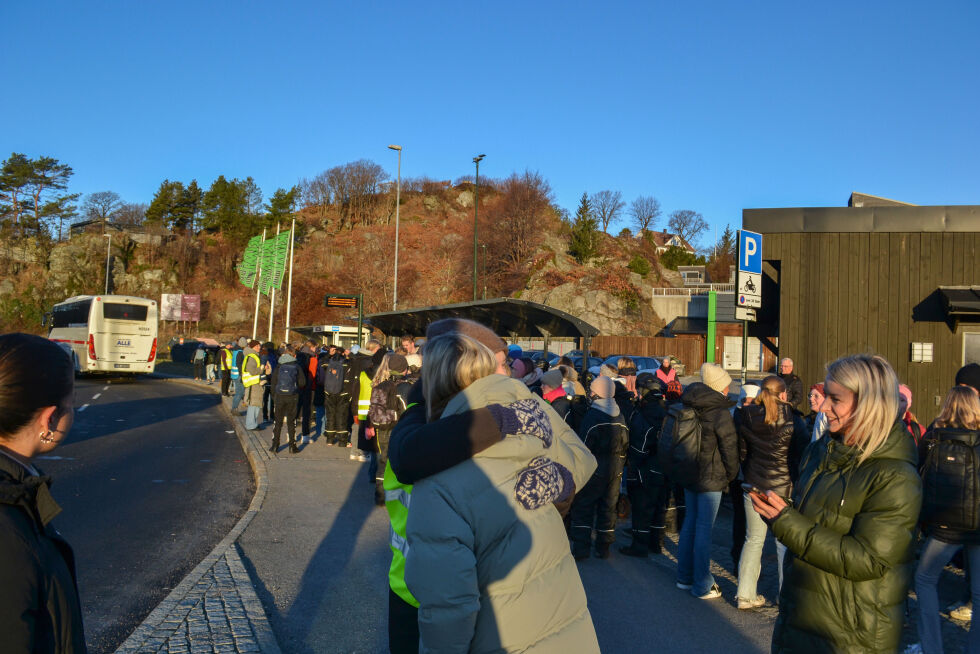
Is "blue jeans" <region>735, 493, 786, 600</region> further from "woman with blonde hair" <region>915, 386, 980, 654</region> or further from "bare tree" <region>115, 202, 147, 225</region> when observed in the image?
"bare tree" <region>115, 202, 147, 225</region>

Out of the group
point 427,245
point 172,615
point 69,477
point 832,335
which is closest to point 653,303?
point 427,245

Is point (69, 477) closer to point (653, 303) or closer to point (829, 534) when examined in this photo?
point (829, 534)

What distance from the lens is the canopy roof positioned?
13336 mm

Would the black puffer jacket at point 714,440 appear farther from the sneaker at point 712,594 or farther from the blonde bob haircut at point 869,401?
the blonde bob haircut at point 869,401

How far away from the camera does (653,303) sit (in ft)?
174

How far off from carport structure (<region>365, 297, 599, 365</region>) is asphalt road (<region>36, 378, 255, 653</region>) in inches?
191

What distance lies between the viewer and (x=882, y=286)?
12.7 meters

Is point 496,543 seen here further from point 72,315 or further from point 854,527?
point 72,315

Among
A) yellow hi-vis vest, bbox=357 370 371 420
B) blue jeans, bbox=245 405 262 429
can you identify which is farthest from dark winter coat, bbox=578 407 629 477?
blue jeans, bbox=245 405 262 429

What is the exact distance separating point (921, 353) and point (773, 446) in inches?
345

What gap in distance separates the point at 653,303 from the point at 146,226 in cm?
5469

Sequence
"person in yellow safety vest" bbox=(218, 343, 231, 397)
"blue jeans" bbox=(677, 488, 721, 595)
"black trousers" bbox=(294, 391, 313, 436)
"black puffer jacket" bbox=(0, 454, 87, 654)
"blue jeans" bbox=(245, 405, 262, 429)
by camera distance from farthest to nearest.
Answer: "person in yellow safety vest" bbox=(218, 343, 231, 397) → "blue jeans" bbox=(245, 405, 262, 429) → "black trousers" bbox=(294, 391, 313, 436) → "blue jeans" bbox=(677, 488, 721, 595) → "black puffer jacket" bbox=(0, 454, 87, 654)

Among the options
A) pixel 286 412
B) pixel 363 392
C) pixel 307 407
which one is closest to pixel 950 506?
pixel 363 392

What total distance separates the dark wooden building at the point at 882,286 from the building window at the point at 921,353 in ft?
0.05
